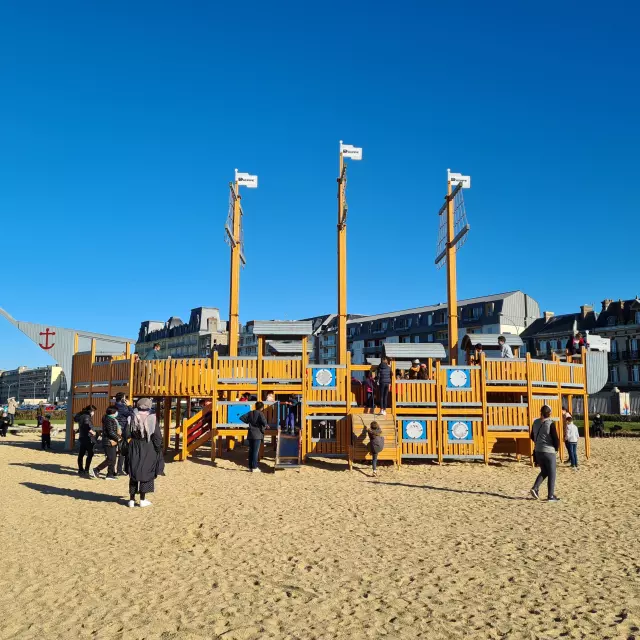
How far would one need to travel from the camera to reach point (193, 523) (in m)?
9.81

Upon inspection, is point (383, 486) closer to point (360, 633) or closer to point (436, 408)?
point (436, 408)

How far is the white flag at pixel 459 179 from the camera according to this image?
902 inches

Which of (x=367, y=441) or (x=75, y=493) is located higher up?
(x=367, y=441)

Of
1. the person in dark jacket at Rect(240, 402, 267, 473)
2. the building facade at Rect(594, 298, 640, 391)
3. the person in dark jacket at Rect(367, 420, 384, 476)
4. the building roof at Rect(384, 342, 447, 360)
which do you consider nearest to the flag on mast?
the building roof at Rect(384, 342, 447, 360)

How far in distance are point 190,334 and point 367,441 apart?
107150mm

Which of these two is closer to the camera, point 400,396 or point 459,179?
point 400,396

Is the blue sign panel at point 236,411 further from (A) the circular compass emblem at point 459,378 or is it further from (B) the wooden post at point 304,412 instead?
(A) the circular compass emblem at point 459,378

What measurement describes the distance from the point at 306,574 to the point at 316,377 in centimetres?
1078

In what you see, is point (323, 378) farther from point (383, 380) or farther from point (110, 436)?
point (110, 436)

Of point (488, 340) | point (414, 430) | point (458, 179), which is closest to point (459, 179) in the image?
point (458, 179)

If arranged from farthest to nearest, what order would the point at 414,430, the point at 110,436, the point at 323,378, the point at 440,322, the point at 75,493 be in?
the point at 440,322, the point at 323,378, the point at 414,430, the point at 110,436, the point at 75,493

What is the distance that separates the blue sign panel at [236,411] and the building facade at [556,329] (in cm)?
5504

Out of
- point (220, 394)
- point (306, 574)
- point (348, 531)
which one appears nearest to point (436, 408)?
point (220, 394)

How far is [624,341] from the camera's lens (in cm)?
6444
